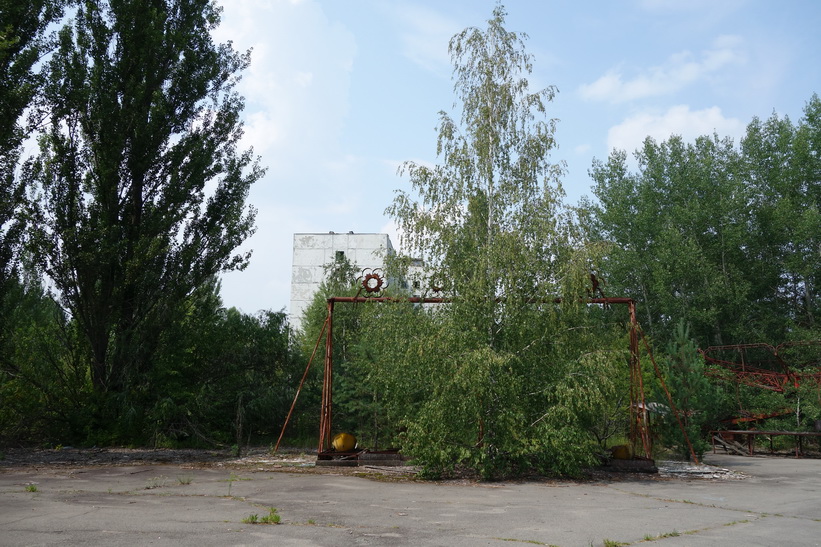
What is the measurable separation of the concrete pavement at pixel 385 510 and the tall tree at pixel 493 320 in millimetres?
809

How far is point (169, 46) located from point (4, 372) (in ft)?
31.9

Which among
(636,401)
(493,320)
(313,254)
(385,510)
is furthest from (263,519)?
(313,254)

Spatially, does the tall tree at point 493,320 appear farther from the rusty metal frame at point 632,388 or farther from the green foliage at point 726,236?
the green foliage at point 726,236

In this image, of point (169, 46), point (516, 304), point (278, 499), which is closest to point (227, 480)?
point (278, 499)

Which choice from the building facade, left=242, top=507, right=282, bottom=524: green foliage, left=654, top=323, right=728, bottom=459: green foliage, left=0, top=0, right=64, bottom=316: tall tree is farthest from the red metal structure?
the building facade

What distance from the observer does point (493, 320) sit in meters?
10.3

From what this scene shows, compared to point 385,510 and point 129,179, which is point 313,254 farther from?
point 385,510

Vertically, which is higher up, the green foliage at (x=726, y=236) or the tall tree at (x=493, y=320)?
the green foliage at (x=726, y=236)

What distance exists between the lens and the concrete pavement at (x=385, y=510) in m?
5.15

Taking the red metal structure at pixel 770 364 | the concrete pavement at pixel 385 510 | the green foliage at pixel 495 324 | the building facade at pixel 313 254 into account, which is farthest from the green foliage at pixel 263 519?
the building facade at pixel 313 254

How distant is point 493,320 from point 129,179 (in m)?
11.2

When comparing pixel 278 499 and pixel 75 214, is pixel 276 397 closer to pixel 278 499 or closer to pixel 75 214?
pixel 75 214

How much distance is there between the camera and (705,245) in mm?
31281

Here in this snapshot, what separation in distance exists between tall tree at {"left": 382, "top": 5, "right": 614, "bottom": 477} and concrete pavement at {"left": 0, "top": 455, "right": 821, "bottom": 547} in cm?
81
